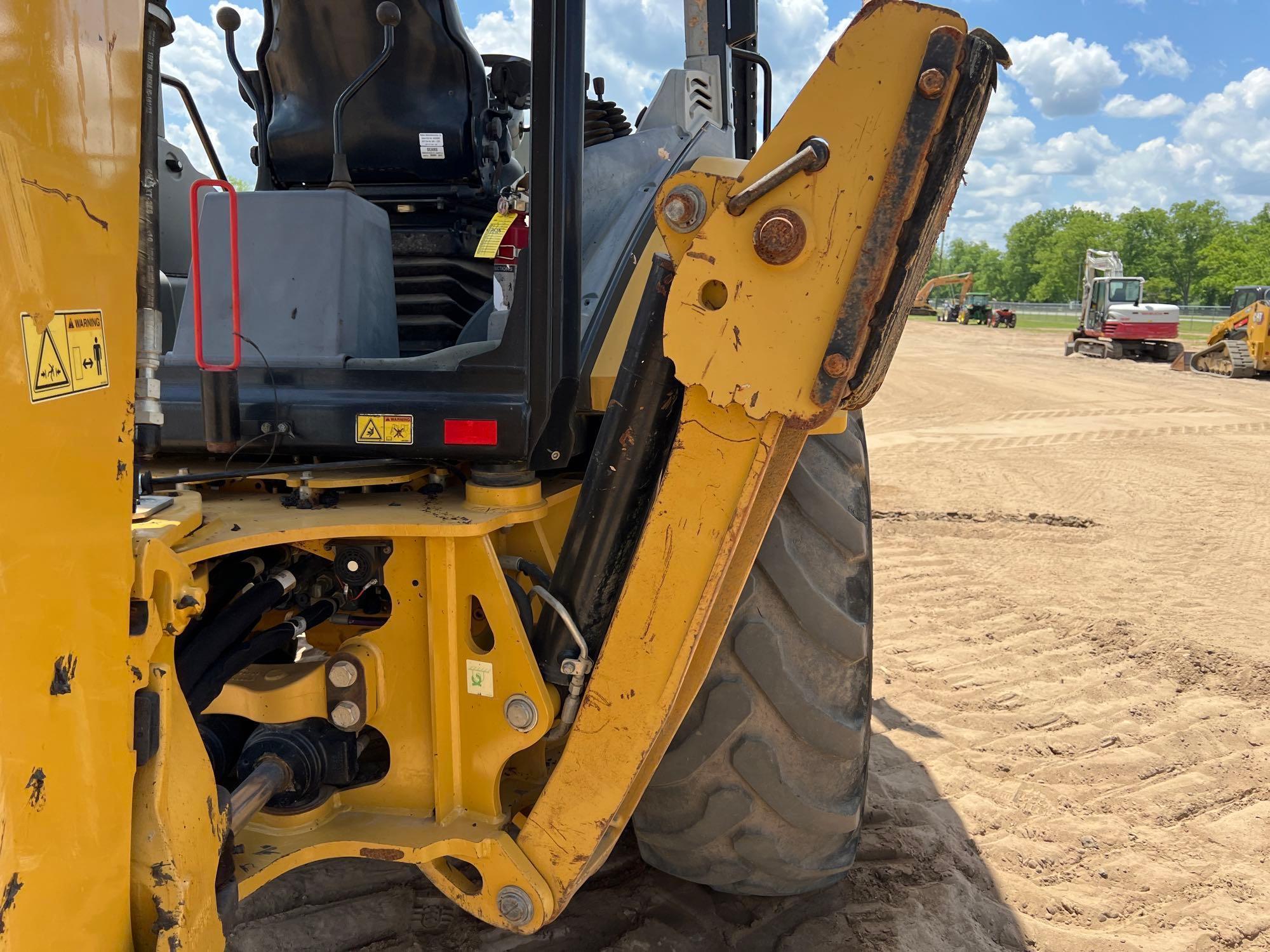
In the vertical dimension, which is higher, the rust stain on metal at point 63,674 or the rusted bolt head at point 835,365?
the rusted bolt head at point 835,365

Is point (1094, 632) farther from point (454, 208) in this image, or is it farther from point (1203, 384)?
point (1203, 384)

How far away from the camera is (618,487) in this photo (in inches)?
66.4

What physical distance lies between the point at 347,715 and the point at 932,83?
1563mm

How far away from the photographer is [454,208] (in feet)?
8.29

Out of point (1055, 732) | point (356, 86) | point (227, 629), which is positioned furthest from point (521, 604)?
point (1055, 732)

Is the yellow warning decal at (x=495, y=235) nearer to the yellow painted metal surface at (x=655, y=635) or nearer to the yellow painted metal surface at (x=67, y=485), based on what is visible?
the yellow painted metal surface at (x=655, y=635)

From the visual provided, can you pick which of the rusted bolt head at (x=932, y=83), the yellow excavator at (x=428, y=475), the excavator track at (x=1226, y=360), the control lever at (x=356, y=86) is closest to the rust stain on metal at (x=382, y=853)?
the yellow excavator at (x=428, y=475)

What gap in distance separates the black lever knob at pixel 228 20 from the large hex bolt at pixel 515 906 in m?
2.15

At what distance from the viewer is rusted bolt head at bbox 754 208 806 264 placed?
4.51 ft

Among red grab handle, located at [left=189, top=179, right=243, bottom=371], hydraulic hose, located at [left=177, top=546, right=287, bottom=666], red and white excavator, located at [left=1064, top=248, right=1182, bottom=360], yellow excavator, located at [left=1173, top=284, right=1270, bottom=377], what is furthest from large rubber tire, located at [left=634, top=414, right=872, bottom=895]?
red and white excavator, located at [left=1064, top=248, right=1182, bottom=360]

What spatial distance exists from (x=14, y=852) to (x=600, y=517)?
990mm

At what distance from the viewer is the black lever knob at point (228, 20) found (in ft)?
7.50

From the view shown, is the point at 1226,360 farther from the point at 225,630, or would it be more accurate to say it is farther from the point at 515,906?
the point at 225,630

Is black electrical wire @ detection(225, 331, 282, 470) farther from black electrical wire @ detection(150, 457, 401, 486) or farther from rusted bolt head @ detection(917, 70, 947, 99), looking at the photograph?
rusted bolt head @ detection(917, 70, 947, 99)
